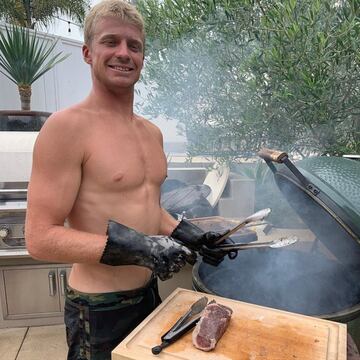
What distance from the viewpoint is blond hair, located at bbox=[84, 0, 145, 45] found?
147 cm

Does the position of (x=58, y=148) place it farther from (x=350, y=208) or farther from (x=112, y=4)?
(x=350, y=208)

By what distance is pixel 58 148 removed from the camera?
4.39 feet

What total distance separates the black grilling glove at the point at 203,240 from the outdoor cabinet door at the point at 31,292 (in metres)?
1.87

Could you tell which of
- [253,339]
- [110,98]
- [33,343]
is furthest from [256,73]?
[33,343]

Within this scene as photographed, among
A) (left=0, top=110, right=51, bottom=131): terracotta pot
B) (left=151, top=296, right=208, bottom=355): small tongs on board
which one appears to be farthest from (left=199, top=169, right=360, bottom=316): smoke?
(left=0, top=110, right=51, bottom=131): terracotta pot

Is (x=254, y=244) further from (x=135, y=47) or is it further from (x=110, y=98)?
(x=135, y=47)

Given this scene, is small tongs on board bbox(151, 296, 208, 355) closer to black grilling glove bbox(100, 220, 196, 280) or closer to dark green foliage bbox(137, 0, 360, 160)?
black grilling glove bbox(100, 220, 196, 280)

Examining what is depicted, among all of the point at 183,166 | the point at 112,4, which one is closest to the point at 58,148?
the point at 112,4

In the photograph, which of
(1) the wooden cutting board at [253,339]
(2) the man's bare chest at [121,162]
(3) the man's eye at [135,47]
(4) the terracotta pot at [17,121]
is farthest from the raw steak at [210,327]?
(4) the terracotta pot at [17,121]

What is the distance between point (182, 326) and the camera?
129 centimetres

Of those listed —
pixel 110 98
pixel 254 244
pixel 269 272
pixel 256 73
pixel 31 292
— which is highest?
pixel 256 73

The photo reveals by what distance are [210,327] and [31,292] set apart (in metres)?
2.53

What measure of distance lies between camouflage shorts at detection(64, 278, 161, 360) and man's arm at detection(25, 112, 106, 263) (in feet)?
1.05

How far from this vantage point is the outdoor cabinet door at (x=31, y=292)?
10.1 feet
